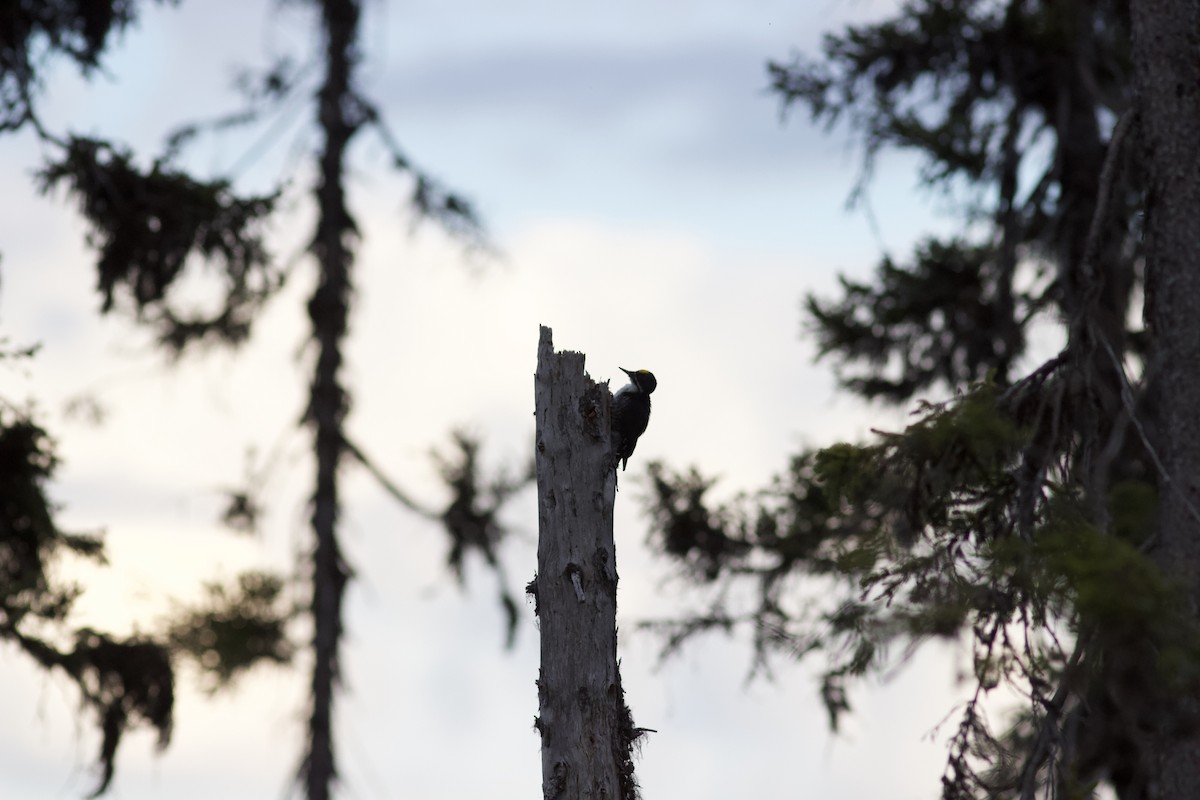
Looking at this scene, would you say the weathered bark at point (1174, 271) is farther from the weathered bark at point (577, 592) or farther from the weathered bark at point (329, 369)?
the weathered bark at point (329, 369)

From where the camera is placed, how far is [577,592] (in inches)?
265

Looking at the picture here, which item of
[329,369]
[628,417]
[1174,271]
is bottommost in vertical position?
[628,417]

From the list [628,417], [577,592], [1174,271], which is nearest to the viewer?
[577,592]

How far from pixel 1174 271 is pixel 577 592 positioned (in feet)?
15.7

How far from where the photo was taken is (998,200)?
495 inches

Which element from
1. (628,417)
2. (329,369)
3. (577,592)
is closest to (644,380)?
(628,417)

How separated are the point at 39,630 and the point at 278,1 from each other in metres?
7.92

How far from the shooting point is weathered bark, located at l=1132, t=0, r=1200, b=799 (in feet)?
27.7

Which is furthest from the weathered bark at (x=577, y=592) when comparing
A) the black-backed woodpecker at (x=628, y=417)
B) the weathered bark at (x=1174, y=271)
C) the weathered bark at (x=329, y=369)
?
the weathered bark at (x=329, y=369)

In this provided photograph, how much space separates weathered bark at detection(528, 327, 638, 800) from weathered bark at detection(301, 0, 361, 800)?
6.68m

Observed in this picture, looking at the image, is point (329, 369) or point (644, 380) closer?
point (644, 380)

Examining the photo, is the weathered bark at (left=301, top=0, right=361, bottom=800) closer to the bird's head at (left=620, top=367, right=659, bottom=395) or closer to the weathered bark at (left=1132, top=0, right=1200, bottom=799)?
the bird's head at (left=620, top=367, right=659, bottom=395)

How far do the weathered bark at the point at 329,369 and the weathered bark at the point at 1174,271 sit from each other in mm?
7784

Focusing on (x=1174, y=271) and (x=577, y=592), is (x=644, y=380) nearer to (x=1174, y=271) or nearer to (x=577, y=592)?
(x=577, y=592)
